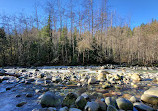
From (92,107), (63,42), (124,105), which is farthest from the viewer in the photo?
(63,42)

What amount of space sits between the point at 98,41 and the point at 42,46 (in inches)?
365

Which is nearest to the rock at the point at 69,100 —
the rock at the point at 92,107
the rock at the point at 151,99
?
the rock at the point at 92,107

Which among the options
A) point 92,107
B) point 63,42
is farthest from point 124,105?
point 63,42

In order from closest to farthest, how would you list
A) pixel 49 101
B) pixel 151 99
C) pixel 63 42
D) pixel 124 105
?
pixel 124 105 → pixel 49 101 → pixel 151 99 → pixel 63 42

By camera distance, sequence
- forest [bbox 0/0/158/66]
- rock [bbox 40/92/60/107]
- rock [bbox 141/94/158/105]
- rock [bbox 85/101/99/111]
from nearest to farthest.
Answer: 1. rock [bbox 85/101/99/111]
2. rock [bbox 40/92/60/107]
3. rock [bbox 141/94/158/105]
4. forest [bbox 0/0/158/66]

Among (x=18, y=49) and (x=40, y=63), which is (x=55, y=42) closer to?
(x=40, y=63)

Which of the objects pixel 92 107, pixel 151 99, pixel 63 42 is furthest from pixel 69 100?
pixel 63 42

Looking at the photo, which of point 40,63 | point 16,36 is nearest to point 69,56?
point 40,63

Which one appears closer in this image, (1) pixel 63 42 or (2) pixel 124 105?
(2) pixel 124 105

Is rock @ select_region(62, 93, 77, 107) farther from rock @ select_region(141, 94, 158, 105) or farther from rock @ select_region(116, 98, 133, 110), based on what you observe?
rock @ select_region(141, 94, 158, 105)

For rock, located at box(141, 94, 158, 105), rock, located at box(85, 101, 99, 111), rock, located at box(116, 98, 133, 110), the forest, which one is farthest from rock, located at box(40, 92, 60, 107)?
the forest

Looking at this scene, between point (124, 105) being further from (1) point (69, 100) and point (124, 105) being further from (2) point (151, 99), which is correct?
(1) point (69, 100)

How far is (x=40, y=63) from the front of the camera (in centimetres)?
1439

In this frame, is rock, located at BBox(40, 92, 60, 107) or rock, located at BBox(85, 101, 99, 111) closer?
rock, located at BBox(85, 101, 99, 111)
